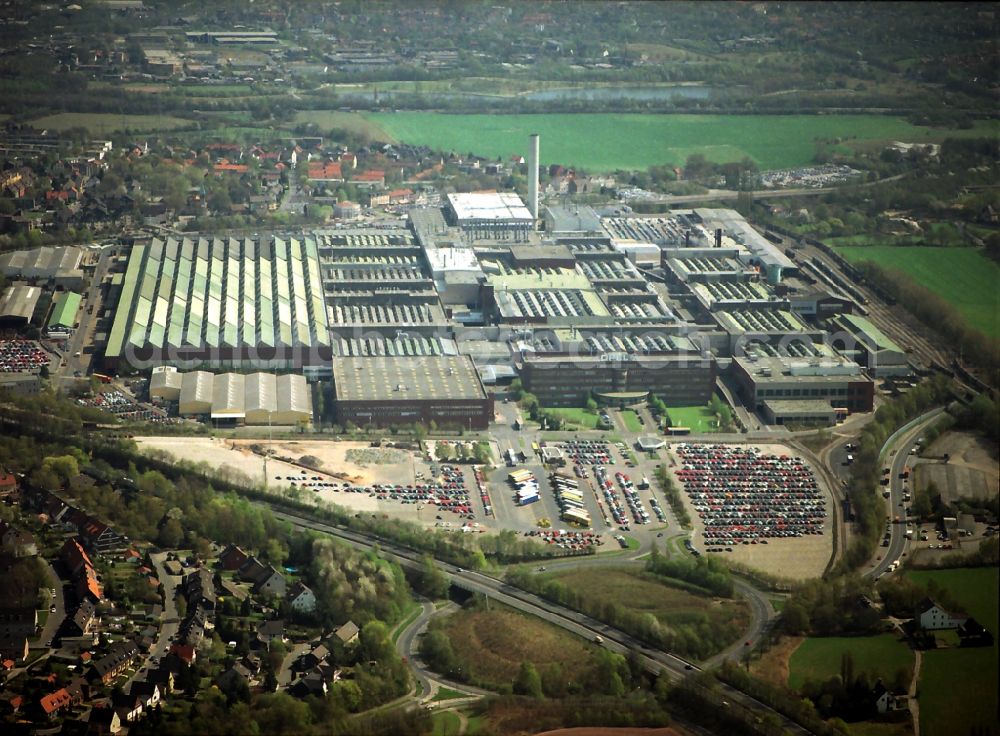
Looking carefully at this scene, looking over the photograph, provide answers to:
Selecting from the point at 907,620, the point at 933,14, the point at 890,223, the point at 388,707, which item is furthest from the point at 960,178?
the point at 388,707

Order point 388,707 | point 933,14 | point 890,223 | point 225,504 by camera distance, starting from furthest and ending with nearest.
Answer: point 933,14 < point 890,223 < point 225,504 < point 388,707

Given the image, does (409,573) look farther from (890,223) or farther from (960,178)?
(960,178)

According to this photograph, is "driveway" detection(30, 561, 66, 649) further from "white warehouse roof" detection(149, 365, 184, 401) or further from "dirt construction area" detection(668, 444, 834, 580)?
"dirt construction area" detection(668, 444, 834, 580)

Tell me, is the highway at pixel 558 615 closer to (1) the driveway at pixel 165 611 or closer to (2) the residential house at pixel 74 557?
(1) the driveway at pixel 165 611

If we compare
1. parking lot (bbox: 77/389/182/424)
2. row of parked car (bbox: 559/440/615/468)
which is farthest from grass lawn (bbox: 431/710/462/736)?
parking lot (bbox: 77/389/182/424)

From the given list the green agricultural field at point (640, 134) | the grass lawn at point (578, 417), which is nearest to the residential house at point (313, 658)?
the grass lawn at point (578, 417)

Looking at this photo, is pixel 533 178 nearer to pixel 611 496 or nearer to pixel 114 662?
pixel 611 496
